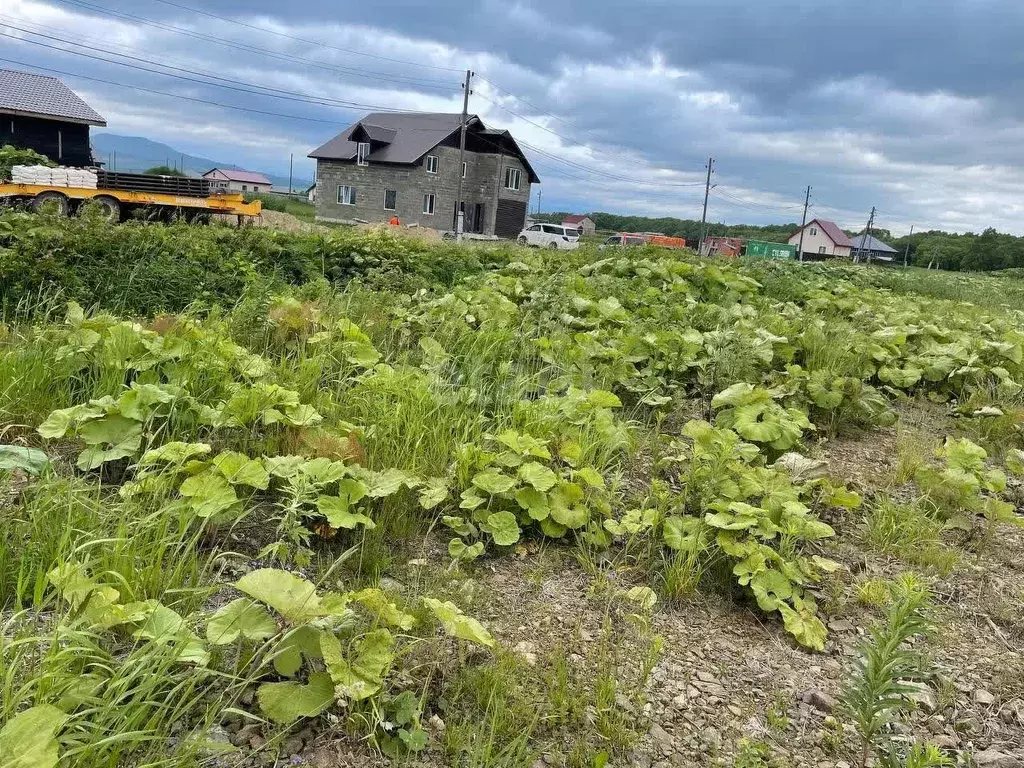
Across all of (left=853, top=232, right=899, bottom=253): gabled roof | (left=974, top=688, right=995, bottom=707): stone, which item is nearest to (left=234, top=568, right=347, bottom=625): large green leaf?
(left=974, top=688, right=995, bottom=707): stone

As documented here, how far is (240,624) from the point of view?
1784 millimetres

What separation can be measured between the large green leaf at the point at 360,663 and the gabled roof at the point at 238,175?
231 feet

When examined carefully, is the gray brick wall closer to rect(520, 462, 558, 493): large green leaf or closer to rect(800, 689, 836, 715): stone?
rect(520, 462, 558, 493): large green leaf

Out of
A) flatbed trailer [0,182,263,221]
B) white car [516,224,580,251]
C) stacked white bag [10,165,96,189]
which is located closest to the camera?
flatbed trailer [0,182,263,221]

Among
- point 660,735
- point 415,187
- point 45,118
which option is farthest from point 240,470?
point 415,187

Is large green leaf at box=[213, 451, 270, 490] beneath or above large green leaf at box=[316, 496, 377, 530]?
above

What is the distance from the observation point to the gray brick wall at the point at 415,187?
3722 centimetres

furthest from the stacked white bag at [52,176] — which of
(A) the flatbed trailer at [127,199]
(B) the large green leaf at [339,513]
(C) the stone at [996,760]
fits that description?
(C) the stone at [996,760]

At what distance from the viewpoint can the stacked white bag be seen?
48.1 feet

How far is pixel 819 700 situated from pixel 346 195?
39.5 meters

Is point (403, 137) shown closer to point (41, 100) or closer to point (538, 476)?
point (41, 100)

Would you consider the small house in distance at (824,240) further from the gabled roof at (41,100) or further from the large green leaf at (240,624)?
the large green leaf at (240,624)

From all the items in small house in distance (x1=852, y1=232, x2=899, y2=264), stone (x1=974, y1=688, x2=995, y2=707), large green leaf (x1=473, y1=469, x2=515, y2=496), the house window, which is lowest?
stone (x1=974, y1=688, x2=995, y2=707)

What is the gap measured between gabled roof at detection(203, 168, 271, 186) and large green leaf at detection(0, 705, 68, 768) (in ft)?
232
